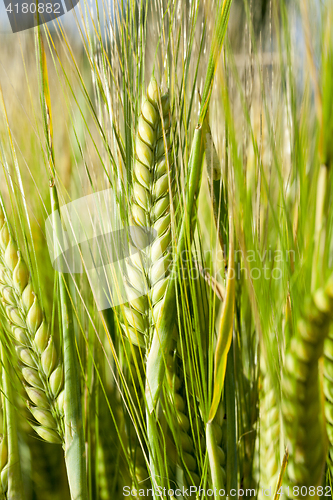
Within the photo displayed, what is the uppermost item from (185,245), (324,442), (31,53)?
(31,53)

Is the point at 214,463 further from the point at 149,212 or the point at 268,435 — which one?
the point at 149,212

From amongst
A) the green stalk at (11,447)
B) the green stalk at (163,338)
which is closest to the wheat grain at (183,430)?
the green stalk at (163,338)

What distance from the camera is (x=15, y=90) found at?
0.34m

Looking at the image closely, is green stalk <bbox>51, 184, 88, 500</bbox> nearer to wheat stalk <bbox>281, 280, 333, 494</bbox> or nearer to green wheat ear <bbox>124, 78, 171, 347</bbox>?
green wheat ear <bbox>124, 78, 171, 347</bbox>

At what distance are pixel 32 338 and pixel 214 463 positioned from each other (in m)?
0.16

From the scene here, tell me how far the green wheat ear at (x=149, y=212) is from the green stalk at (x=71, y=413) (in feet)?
0.14

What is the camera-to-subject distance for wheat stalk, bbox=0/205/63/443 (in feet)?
0.79

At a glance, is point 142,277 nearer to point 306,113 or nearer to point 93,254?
point 93,254

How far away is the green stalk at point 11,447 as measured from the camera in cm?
A: 25

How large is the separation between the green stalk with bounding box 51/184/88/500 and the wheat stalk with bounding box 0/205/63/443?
0.02 m

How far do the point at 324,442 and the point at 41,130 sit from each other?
317 mm

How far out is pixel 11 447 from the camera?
0.25m

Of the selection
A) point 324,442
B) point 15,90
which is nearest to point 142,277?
point 324,442

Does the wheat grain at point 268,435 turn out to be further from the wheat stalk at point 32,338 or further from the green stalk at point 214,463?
the wheat stalk at point 32,338
